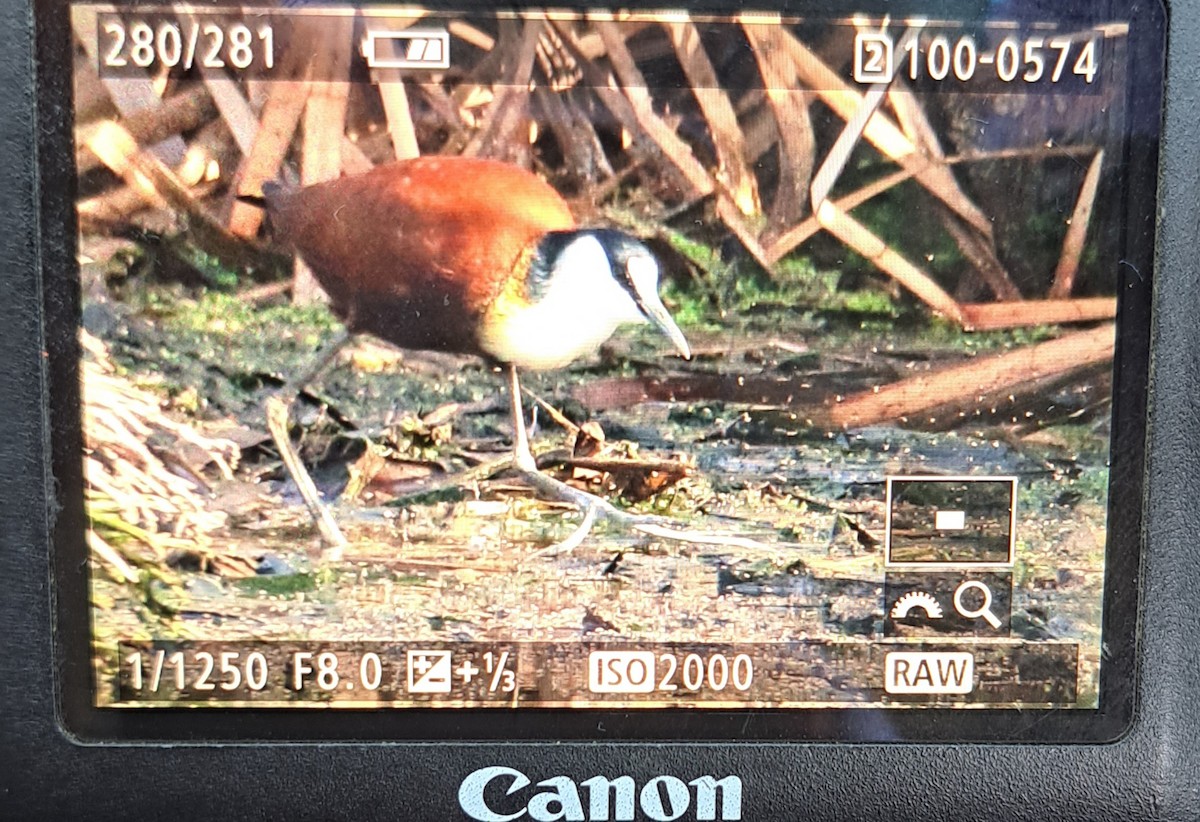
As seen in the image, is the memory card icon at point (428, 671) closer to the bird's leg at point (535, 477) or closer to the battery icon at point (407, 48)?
the bird's leg at point (535, 477)

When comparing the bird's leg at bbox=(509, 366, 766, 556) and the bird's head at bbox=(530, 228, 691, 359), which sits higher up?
the bird's head at bbox=(530, 228, 691, 359)

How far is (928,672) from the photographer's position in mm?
765

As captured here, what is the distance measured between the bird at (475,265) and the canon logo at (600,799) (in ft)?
0.72

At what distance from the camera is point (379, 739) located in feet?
2.48

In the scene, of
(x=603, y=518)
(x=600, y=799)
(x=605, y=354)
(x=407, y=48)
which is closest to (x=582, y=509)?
(x=603, y=518)

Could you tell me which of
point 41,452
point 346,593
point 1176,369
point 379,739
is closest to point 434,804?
point 379,739

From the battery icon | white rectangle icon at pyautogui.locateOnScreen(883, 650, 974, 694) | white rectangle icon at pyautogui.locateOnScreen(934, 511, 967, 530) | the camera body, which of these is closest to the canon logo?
the camera body

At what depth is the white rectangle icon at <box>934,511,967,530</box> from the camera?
750 millimetres

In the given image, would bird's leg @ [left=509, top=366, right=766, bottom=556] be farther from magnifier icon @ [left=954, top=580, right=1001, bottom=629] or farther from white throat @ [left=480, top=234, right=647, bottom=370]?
magnifier icon @ [left=954, top=580, right=1001, bottom=629]

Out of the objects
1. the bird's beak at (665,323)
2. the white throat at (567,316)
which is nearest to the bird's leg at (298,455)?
the white throat at (567,316)

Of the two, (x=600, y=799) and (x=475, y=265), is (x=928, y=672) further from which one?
(x=475, y=265)

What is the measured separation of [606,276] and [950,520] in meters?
0.32

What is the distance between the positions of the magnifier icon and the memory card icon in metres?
0.40
